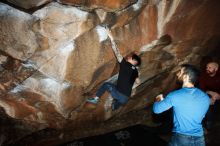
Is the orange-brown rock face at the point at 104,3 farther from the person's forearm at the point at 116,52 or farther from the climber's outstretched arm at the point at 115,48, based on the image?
the person's forearm at the point at 116,52

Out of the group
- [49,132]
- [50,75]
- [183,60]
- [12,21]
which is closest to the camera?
[12,21]

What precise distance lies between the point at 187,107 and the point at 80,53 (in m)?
2.49

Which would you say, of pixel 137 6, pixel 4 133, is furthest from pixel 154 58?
pixel 4 133

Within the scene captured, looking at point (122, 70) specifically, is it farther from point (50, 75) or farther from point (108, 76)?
point (50, 75)

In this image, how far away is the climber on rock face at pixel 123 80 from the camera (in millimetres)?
6023

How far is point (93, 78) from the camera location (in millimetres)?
6090

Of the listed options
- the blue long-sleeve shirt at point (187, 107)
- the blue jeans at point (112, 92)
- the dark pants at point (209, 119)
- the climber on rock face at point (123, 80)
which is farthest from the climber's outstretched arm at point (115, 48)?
the dark pants at point (209, 119)

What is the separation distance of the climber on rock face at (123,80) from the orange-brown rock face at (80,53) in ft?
0.40

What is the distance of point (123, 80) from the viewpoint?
20.0 feet

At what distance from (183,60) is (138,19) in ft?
6.59

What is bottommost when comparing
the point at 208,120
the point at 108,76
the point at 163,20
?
the point at 208,120

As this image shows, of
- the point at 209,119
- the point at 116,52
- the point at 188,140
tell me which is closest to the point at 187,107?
the point at 188,140

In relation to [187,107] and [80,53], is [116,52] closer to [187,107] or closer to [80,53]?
[80,53]

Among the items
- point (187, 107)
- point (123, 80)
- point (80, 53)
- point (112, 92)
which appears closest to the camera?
point (187, 107)
